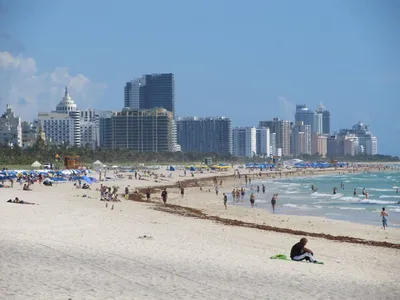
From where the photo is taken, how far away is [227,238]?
16922mm

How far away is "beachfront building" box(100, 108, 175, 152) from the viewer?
15362cm

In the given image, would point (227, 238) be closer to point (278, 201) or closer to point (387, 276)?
point (387, 276)

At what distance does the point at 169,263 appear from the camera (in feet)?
38.3

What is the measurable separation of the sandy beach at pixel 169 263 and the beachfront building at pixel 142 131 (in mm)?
134035

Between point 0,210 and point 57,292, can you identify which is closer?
point 57,292

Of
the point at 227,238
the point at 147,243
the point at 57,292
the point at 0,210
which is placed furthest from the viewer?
the point at 0,210

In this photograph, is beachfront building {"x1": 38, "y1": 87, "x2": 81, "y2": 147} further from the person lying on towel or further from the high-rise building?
the person lying on towel

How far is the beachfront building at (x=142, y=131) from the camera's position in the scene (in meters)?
154

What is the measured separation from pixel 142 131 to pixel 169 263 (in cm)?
14266

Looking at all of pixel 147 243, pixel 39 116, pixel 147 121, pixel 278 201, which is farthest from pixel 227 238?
pixel 39 116

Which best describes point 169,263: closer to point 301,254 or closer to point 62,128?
point 301,254

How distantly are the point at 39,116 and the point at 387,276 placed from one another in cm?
17199

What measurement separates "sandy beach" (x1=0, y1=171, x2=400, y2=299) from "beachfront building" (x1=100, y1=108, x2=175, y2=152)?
13404 cm

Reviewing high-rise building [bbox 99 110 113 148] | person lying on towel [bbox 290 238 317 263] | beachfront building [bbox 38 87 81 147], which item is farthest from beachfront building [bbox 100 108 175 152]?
person lying on towel [bbox 290 238 317 263]
